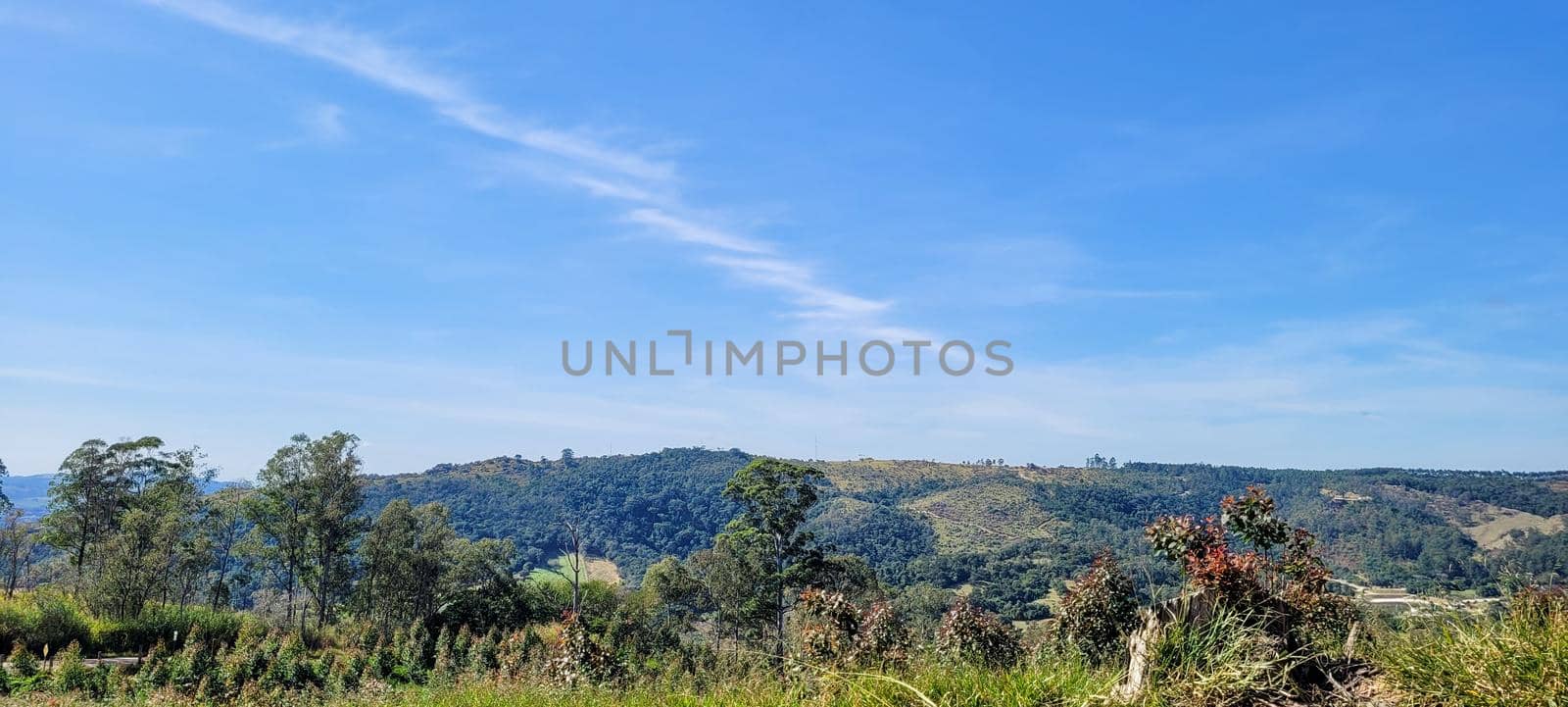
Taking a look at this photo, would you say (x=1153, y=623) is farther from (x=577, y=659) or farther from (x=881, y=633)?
(x=577, y=659)

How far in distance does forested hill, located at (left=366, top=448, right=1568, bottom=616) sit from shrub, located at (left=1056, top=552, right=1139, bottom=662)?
59623mm

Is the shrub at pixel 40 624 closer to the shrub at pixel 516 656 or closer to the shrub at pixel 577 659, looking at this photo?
the shrub at pixel 516 656

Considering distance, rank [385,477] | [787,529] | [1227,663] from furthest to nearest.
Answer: [385,477], [787,529], [1227,663]

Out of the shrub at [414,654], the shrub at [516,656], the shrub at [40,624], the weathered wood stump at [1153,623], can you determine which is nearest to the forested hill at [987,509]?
the shrub at [414,654]

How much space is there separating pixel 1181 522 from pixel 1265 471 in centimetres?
18592

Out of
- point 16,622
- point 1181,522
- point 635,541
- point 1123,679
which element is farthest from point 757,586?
point 635,541

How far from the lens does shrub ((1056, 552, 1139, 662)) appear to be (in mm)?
8414

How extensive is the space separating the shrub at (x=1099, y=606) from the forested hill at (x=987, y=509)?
59.6 meters

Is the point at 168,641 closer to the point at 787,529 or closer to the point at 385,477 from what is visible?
the point at 787,529

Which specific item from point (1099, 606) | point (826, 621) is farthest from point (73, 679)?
point (1099, 606)

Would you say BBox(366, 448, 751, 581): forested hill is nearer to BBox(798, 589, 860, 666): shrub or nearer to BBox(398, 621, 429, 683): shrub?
BBox(398, 621, 429, 683): shrub

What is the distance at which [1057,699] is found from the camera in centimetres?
405

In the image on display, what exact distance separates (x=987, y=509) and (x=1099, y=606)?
389 ft

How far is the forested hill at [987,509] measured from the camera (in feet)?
293
